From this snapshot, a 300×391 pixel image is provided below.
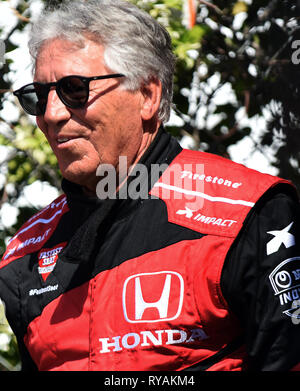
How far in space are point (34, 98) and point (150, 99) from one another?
0.39 meters

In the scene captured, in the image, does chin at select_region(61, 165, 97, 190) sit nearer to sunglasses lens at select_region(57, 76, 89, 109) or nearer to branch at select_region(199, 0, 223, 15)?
sunglasses lens at select_region(57, 76, 89, 109)

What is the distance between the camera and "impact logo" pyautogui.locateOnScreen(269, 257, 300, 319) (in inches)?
72.6

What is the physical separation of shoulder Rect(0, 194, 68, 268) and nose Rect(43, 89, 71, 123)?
405 millimetres

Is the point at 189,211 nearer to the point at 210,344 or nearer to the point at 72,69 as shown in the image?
the point at 210,344

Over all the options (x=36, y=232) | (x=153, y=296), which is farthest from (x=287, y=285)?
(x=36, y=232)

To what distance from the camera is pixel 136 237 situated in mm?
2082

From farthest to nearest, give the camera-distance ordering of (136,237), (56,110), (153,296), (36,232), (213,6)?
(213,6)
(36,232)
(56,110)
(136,237)
(153,296)

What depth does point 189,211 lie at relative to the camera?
2.07m

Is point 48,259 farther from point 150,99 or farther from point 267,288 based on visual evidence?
point 267,288

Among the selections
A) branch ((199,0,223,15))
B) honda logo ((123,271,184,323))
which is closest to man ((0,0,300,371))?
honda logo ((123,271,184,323))

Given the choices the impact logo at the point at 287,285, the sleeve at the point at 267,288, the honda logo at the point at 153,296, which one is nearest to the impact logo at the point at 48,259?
the honda logo at the point at 153,296

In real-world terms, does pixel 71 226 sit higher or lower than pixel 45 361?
higher
